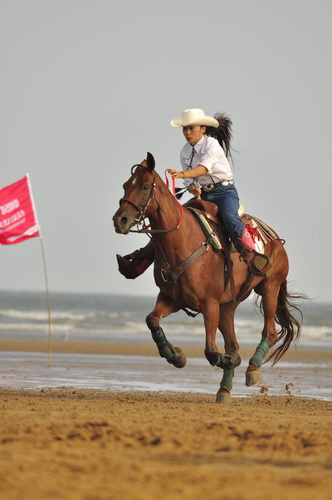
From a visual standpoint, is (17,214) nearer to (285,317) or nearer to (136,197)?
(285,317)

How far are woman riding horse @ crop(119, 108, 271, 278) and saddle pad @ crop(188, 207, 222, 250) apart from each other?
0.32 meters

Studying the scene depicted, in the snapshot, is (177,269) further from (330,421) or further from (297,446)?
(297,446)

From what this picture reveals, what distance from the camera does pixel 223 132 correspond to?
11.7 meters

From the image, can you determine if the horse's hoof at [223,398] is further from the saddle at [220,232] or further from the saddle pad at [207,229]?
the saddle pad at [207,229]

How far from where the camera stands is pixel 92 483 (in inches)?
203

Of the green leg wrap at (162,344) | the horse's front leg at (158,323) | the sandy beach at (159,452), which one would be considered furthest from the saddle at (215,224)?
the sandy beach at (159,452)

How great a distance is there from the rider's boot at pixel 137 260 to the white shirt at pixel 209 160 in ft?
3.38

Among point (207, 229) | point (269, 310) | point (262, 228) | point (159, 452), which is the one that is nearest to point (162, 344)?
point (207, 229)

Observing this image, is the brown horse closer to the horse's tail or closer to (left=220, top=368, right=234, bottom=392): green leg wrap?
(left=220, top=368, right=234, bottom=392): green leg wrap

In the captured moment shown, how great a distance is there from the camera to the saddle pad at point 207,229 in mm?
10484

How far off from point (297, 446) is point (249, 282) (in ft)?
16.1

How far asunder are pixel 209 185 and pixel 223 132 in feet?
3.02

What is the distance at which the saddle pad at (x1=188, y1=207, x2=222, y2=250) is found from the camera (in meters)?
10.5

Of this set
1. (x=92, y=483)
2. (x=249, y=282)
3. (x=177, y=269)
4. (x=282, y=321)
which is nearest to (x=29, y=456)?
(x=92, y=483)
